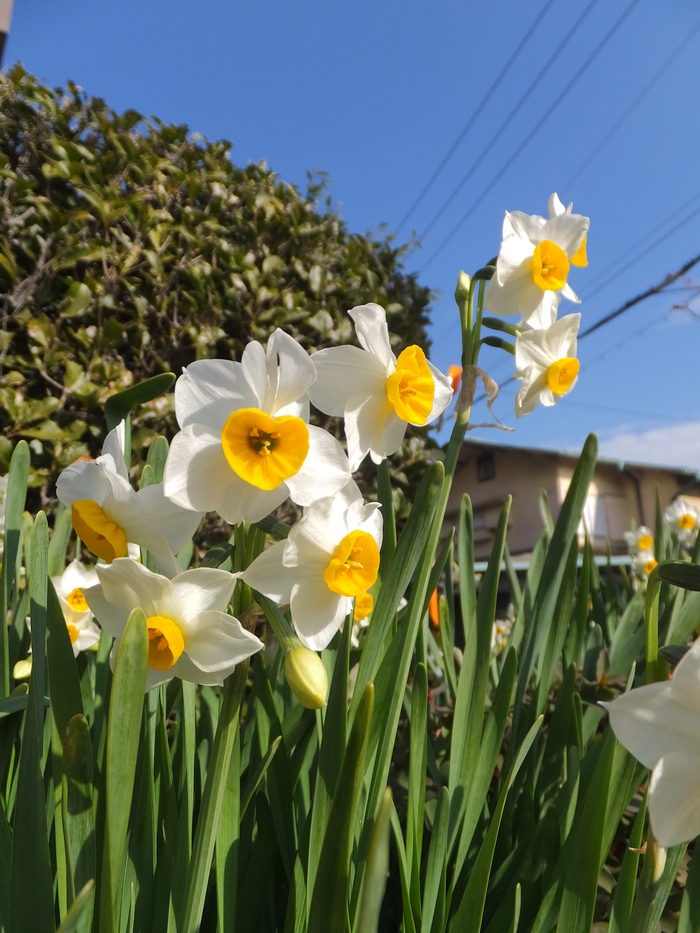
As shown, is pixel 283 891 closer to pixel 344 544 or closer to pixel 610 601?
pixel 344 544

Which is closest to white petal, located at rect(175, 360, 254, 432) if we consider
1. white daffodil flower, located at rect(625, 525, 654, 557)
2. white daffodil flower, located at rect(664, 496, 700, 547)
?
white daffodil flower, located at rect(664, 496, 700, 547)

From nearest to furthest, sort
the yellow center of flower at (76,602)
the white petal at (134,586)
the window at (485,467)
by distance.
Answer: the white petal at (134,586) → the yellow center of flower at (76,602) → the window at (485,467)

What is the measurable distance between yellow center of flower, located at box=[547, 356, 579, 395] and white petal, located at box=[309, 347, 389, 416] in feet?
1.02

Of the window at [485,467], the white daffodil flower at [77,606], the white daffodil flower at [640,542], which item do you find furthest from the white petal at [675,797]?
the window at [485,467]

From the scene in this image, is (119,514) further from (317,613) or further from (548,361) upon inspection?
(548,361)

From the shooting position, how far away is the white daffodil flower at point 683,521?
293cm


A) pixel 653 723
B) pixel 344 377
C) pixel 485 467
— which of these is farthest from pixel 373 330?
pixel 485 467

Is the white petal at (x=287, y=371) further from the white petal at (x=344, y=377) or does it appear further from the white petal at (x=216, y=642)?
the white petal at (x=216, y=642)

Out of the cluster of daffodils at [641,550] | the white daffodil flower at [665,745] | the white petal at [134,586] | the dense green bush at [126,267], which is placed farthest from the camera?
the cluster of daffodils at [641,550]

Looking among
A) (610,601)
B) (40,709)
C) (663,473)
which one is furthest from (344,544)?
(663,473)

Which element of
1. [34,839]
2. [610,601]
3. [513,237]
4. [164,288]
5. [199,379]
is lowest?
[34,839]

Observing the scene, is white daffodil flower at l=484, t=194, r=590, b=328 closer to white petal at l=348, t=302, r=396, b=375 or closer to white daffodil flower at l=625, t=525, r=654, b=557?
white petal at l=348, t=302, r=396, b=375

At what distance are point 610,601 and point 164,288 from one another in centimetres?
199

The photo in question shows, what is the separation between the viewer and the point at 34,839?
1.80 feet
